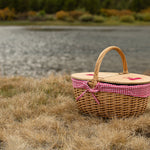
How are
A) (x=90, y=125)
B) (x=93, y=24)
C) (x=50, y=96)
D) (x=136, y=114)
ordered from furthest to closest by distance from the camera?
(x=93, y=24) < (x=50, y=96) < (x=136, y=114) < (x=90, y=125)

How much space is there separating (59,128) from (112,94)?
0.70m

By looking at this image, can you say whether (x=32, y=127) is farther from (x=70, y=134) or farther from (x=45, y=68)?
(x=45, y=68)

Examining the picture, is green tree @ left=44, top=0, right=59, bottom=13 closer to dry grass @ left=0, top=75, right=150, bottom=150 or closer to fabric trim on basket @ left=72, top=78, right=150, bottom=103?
dry grass @ left=0, top=75, right=150, bottom=150

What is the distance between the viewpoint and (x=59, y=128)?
257cm

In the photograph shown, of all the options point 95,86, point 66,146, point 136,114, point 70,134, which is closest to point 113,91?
point 95,86

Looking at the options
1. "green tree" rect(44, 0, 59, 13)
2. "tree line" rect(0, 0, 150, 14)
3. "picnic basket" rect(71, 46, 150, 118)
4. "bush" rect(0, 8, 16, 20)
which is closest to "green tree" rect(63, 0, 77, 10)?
"tree line" rect(0, 0, 150, 14)

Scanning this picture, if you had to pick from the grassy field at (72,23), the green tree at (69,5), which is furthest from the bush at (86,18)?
the green tree at (69,5)

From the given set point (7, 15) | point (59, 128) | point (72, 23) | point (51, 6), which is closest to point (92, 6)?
point (51, 6)

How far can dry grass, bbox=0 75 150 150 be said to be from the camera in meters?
2.17

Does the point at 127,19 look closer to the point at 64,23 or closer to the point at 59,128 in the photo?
the point at 64,23

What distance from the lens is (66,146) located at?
7.10ft

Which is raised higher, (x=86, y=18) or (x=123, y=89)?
(x=86, y=18)

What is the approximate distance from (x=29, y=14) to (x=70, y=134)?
66968mm

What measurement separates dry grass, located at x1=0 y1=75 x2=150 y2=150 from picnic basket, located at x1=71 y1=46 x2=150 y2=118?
0.12 meters
